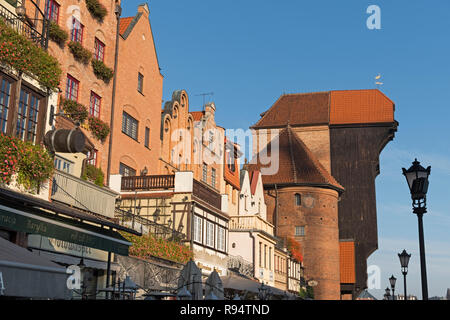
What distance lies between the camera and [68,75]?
23828 millimetres

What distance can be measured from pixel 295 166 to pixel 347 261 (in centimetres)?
1239

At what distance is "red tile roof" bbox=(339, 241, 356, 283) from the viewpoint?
2496 inches

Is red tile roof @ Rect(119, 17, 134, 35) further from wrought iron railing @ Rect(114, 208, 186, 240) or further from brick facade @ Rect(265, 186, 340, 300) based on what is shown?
brick facade @ Rect(265, 186, 340, 300)

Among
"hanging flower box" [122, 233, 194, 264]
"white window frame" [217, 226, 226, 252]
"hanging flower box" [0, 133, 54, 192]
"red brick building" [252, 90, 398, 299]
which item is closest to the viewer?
"hanging flower box" [0, 133, 54, 192]

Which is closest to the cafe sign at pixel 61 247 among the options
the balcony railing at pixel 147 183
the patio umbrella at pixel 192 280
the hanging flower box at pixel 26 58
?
the patio umbrella at pixel 192 280

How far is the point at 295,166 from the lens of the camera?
6200cm

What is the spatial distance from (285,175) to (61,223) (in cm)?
4927

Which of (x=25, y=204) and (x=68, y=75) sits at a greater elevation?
(x=68, y=75)

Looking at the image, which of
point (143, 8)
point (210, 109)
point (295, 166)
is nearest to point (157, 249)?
point (143, 8)

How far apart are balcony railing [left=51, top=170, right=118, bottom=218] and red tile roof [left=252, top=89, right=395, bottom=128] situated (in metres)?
49.7

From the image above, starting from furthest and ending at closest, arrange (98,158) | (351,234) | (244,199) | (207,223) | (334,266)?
(351,234) < (334,266) < (244,199) < (207,223) < (98,158)

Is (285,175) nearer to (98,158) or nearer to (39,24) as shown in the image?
(98,158)

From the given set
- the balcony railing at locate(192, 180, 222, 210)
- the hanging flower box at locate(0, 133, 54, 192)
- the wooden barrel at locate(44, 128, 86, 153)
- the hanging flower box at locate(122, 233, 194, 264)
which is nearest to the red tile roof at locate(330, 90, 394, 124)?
the balcony railing at locate(192, 180, 222, 210)

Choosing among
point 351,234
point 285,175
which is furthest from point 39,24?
point 351,234
